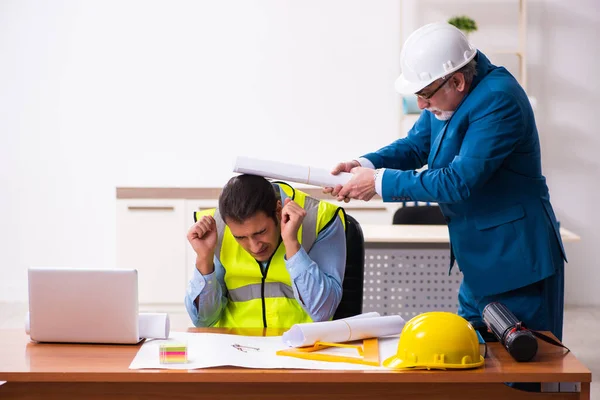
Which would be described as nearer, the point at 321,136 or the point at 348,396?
the point at 348,396

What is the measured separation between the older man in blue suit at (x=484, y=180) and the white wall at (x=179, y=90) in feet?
10.3

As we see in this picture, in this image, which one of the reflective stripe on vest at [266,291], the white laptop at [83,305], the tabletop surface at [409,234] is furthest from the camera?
the tabletop surface at [409,234]

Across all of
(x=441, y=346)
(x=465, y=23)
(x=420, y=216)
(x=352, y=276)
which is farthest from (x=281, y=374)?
(x=465, y=23)

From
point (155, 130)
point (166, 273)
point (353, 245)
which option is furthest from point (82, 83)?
point (353, 245)

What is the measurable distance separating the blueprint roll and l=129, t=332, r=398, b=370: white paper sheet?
0.42 m

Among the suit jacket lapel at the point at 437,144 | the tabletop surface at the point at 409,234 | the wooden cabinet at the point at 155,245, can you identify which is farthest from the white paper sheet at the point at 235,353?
the wooden cabinet at the point at 155,245

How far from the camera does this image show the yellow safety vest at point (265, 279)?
80.9 inches

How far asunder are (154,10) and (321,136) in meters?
1.37

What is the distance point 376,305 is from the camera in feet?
12.5

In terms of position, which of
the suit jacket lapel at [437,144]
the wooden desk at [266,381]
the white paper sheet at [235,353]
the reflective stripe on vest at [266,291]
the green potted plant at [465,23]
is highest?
the green potted plant at [465,23]

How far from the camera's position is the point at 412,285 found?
12.5 ft

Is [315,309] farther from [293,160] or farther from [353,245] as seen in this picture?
[293,160]

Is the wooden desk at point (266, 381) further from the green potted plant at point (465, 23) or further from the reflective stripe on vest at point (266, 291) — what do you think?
the green potted plant at point (465, 23)

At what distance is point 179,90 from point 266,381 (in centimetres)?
400
